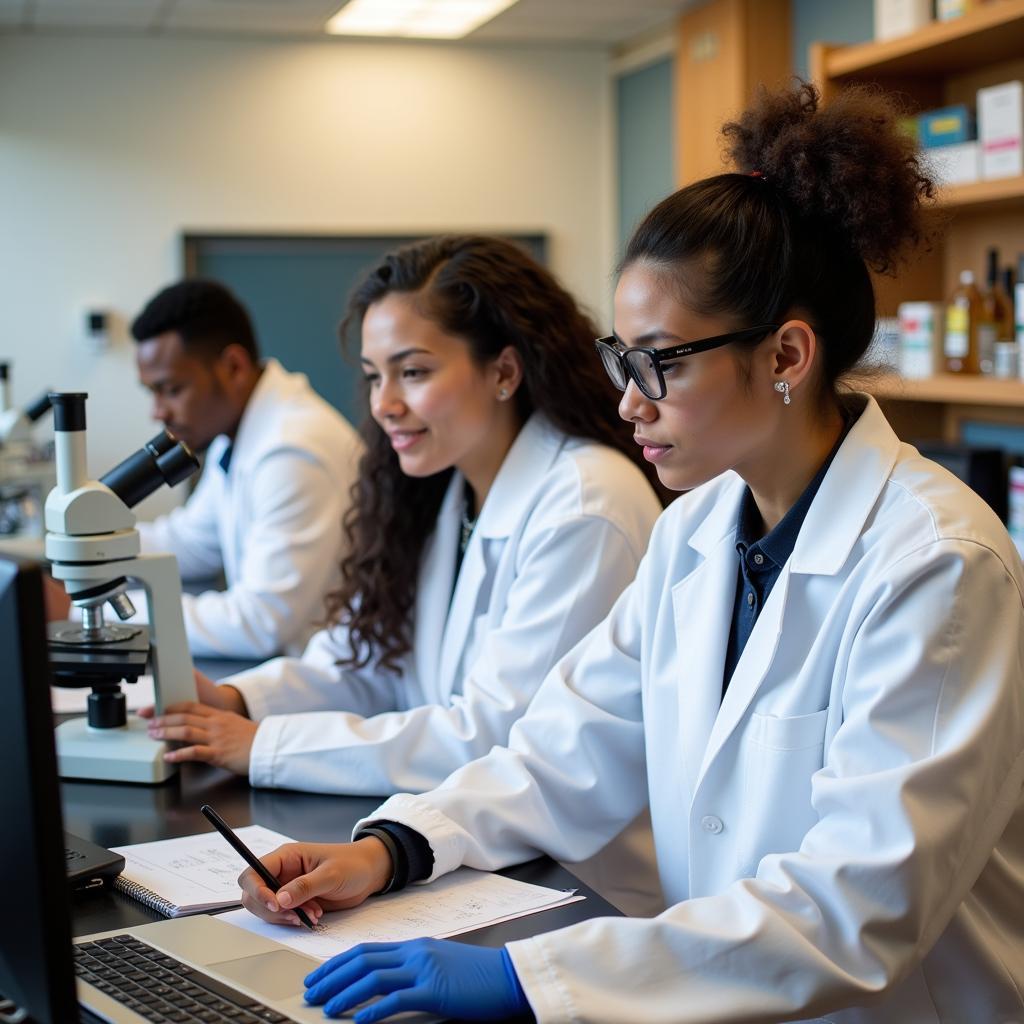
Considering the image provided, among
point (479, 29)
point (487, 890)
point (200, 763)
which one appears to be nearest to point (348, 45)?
point (479, 29)

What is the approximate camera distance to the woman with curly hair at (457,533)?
1.62 metres

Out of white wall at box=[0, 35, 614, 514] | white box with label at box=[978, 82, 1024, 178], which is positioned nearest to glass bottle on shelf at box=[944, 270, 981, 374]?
white box with label at box=[978, 82, 1024, 178]

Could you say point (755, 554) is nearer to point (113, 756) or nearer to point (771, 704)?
point (771, 704)

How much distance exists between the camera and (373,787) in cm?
154

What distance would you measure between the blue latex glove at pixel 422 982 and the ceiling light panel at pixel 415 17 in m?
4.16

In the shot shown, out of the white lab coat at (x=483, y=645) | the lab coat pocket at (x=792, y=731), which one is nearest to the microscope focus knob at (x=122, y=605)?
the white lab coat at (x=483, y=645)

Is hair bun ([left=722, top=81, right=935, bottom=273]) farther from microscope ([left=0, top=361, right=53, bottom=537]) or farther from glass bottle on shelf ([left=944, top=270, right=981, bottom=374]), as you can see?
microscope ([left=0, top=361, right=53, bottom=537])

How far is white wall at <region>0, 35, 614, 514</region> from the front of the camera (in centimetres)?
492

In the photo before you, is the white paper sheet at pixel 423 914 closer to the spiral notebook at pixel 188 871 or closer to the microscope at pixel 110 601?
the spiral notebook at pixel 188 871

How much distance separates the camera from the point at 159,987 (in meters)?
0.97

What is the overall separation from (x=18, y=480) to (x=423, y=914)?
2.88 metres

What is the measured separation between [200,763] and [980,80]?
8.05 feet

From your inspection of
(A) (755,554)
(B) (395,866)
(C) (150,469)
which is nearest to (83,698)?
(C) (150,469)

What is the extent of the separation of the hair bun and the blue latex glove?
0.76 m
